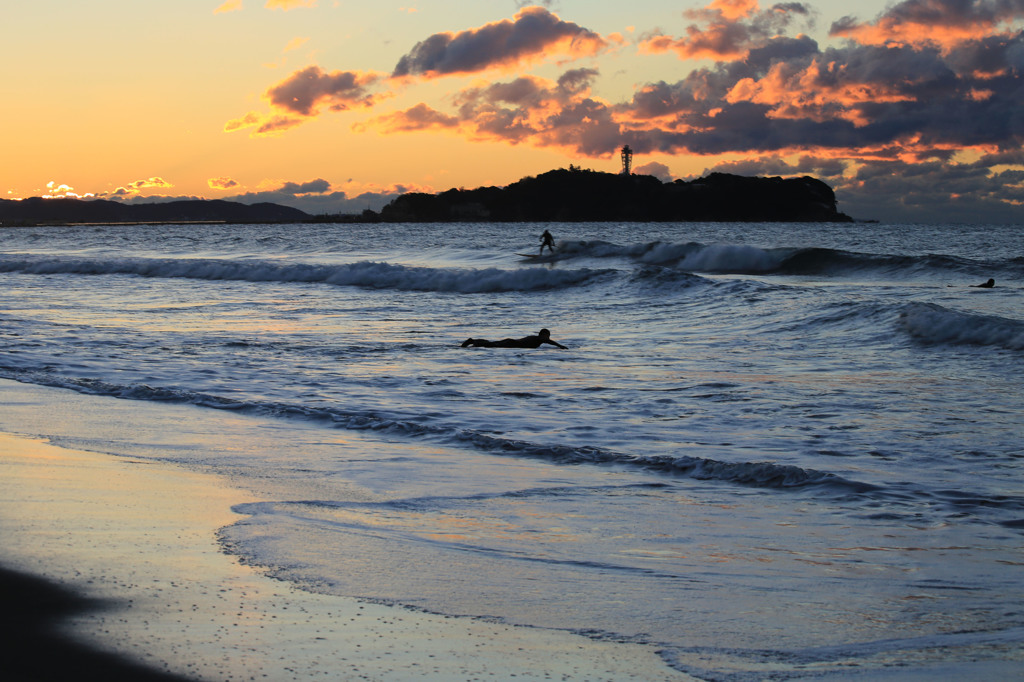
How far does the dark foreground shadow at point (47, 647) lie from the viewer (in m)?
2.92

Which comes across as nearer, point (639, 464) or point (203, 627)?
point (203, 627)

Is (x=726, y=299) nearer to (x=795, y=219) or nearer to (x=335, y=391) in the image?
(x=335, y=391)

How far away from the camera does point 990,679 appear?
10.3ft

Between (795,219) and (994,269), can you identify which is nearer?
(994,269)

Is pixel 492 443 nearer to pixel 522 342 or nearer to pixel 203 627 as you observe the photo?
pixel 203 627

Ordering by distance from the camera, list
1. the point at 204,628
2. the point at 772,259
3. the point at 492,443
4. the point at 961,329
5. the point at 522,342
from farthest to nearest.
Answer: the point at 772,259 < the point at 961,329 < the point at 522,342 < the point at 492,443 < the point at 204,628

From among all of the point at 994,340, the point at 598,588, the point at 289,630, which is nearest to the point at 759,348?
the point at 994,340

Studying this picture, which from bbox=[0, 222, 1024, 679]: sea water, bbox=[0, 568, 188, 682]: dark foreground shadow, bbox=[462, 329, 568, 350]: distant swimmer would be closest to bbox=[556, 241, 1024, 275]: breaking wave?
bbox=[0, 222, 1024, 679]: sea water

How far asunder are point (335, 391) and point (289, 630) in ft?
21.6

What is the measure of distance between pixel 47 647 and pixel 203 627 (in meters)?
0.53

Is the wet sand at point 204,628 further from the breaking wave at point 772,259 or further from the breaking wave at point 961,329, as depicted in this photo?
the breaking wave at point 772,259

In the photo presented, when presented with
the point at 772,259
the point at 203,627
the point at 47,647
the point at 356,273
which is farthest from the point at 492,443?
the point at 772,259

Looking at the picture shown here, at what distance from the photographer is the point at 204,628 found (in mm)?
3387

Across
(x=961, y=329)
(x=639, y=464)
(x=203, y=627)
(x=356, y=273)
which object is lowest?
(x=639, y=464)
